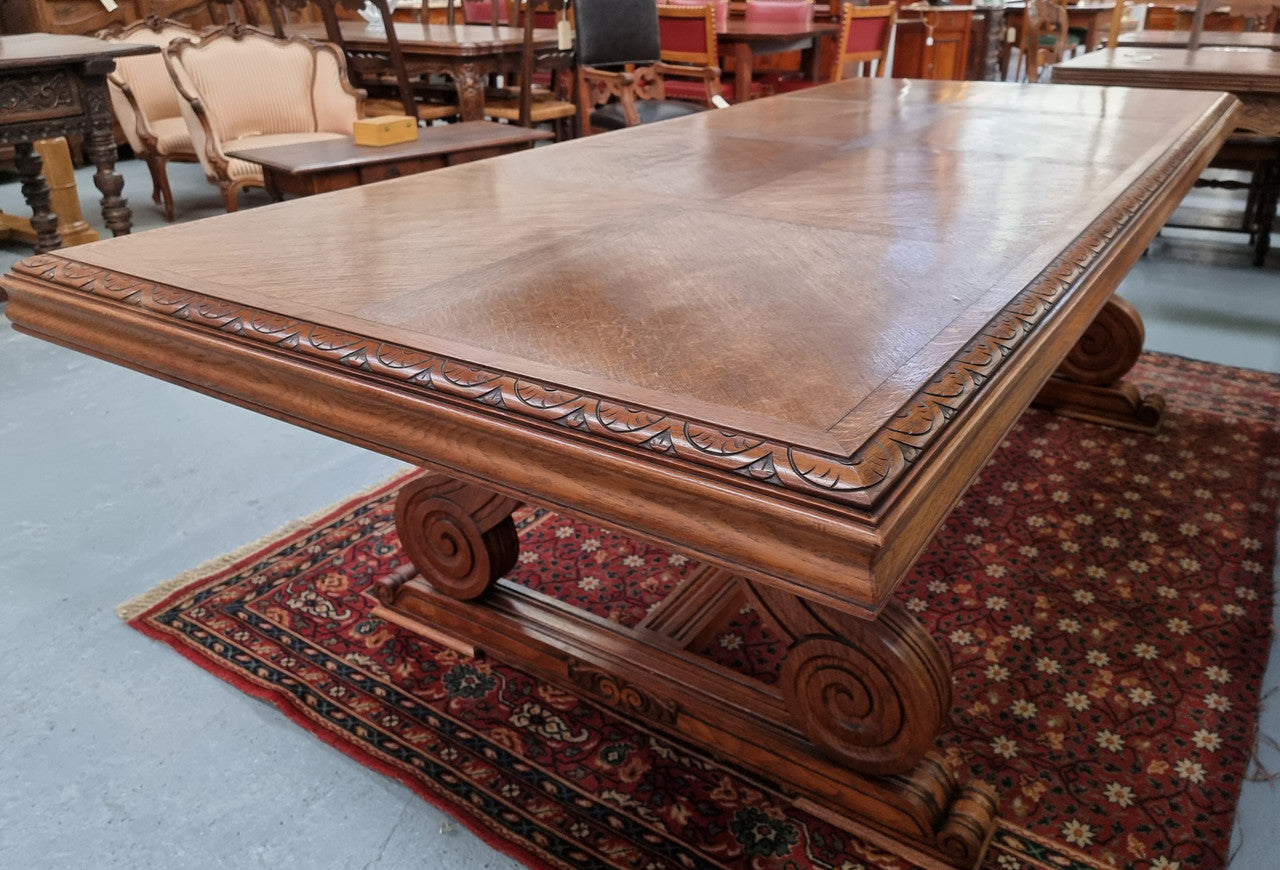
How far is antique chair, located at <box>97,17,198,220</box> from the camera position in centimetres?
438

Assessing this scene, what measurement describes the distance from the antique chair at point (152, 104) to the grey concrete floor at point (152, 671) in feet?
6.20

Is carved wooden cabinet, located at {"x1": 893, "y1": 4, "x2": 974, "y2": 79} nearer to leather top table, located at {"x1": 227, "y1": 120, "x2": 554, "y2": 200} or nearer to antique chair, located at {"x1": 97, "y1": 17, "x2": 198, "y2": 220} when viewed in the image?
leather top table, located at {"x1": 227, "y1": 120, "x2": 554, "y2": 200}

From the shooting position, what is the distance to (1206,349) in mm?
2830

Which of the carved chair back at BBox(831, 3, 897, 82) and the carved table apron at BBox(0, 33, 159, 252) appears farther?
the carved chair back at BBox(831, 3, 897, 82)

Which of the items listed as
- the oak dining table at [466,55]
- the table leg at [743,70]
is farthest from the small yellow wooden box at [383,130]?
the table leg at [743,70]

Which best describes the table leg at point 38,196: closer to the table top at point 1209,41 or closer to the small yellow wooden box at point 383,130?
the small yellow wooden box at point 383,130

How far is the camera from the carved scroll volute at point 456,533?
1.41 metres

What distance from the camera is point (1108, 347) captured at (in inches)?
89.7

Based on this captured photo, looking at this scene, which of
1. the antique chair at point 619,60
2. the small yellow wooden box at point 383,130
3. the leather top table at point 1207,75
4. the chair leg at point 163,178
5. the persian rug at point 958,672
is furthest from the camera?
the chair leg at point 163,178

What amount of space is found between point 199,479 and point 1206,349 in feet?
9.19

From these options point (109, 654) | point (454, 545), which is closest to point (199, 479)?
point (109, 654)

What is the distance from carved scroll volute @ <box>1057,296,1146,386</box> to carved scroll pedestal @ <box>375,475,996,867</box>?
127 centimetres

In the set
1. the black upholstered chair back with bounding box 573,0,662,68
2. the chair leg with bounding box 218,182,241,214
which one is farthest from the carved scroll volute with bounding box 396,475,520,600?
the black upholstered chair back with bounding box 573,0,662,68

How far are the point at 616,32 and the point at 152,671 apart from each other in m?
3.56
